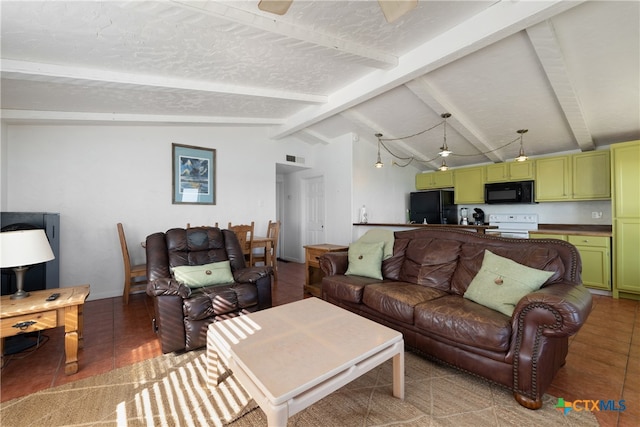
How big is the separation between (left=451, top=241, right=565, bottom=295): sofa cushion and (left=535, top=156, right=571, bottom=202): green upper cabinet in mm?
3035

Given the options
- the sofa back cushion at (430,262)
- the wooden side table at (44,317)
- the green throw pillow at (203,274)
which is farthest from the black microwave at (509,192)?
the wooden side table at (44,317)

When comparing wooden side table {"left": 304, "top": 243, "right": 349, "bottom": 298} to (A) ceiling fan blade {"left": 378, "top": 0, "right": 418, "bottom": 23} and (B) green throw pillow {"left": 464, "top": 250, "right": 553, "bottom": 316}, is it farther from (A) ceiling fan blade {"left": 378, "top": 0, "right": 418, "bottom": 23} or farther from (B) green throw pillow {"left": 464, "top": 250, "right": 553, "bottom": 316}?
(A) ceiling fan blade {"left": 378, "top": 0, "right": 418, "bottom": 23}

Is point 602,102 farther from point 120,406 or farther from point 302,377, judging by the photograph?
point 120,406

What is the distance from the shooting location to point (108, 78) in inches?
97.0

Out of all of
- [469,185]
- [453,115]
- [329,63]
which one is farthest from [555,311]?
[469,185]

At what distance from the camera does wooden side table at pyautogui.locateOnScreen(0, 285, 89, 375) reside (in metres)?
1.74

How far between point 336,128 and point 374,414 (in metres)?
4.52

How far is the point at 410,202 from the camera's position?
6.12m

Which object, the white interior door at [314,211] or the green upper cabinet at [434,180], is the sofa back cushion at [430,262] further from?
the green upper cabinet at [434,180]

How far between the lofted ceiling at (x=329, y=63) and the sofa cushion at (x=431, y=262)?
176 centimetres

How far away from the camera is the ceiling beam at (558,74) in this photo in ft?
7.65

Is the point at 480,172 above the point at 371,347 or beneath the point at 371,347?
above

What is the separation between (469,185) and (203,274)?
16.9ft

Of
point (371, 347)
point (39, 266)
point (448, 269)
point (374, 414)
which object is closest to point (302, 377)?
point (371, 347)
